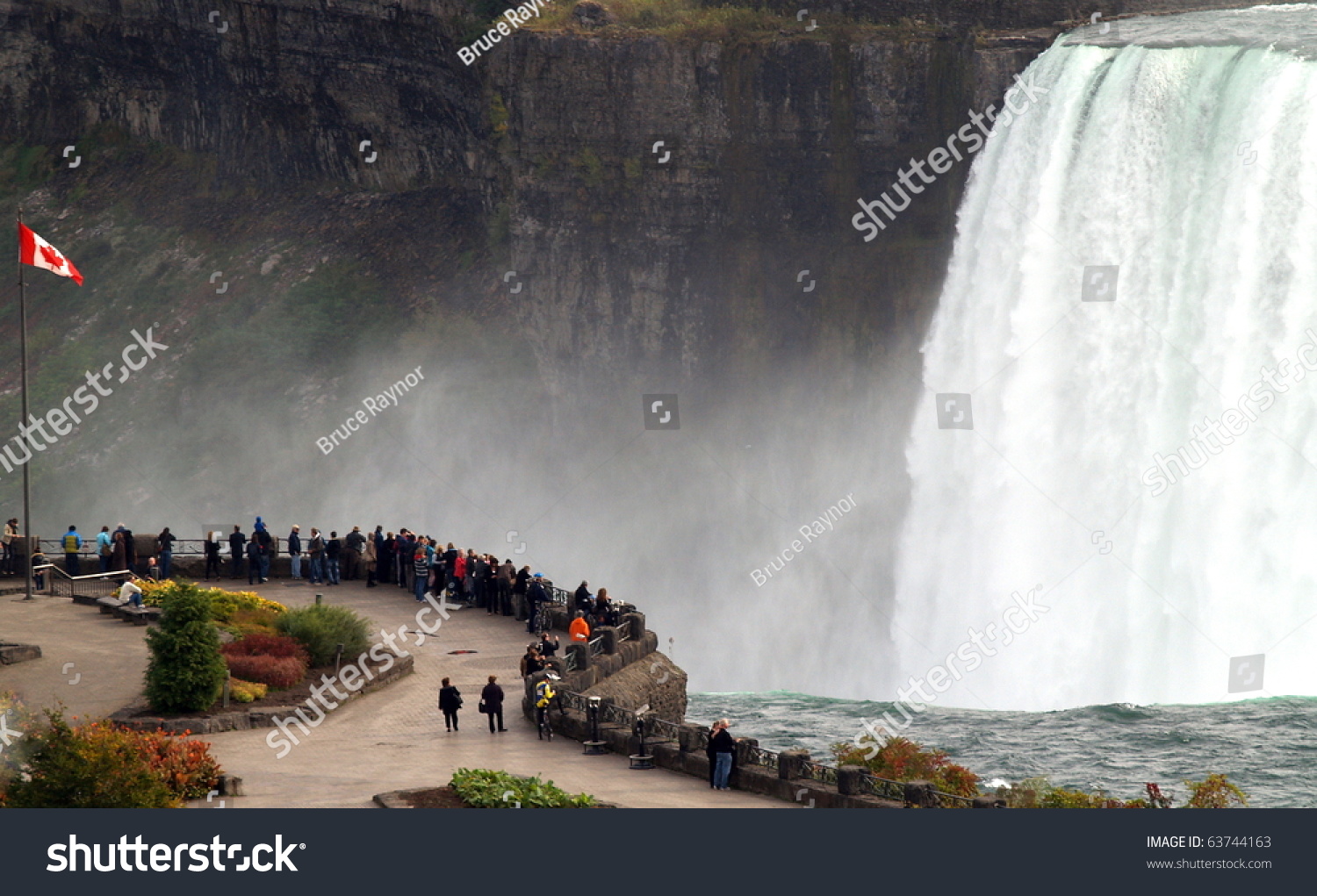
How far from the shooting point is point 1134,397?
49719 millimetres

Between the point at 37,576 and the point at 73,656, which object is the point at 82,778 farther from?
the point at 37,576

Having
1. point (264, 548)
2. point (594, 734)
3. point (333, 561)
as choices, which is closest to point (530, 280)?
point (333, 561)

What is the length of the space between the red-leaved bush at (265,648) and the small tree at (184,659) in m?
2.66

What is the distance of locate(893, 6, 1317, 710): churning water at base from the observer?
4503 cm

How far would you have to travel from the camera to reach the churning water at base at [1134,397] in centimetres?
4503

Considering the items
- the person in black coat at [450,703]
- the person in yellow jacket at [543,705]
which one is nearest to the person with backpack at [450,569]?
the person in black coat at [450,703]

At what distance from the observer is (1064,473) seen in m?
51.1

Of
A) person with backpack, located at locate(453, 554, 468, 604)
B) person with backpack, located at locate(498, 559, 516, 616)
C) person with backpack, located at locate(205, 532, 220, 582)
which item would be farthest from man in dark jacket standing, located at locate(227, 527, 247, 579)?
person with backpack, located at locate(498, 559, 516, 616)

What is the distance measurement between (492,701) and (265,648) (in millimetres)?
6196

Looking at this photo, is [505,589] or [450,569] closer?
[505,589]

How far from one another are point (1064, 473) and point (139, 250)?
46941mm

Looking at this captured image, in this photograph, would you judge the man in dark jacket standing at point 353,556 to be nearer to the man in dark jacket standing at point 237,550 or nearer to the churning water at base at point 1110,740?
the man in dark jacket standing at point 237,550

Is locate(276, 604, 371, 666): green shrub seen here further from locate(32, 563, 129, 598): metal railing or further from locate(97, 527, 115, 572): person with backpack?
locate(97, 527, 115, 572): person with backpack

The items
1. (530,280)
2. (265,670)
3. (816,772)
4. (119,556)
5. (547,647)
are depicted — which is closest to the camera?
(816,772)
